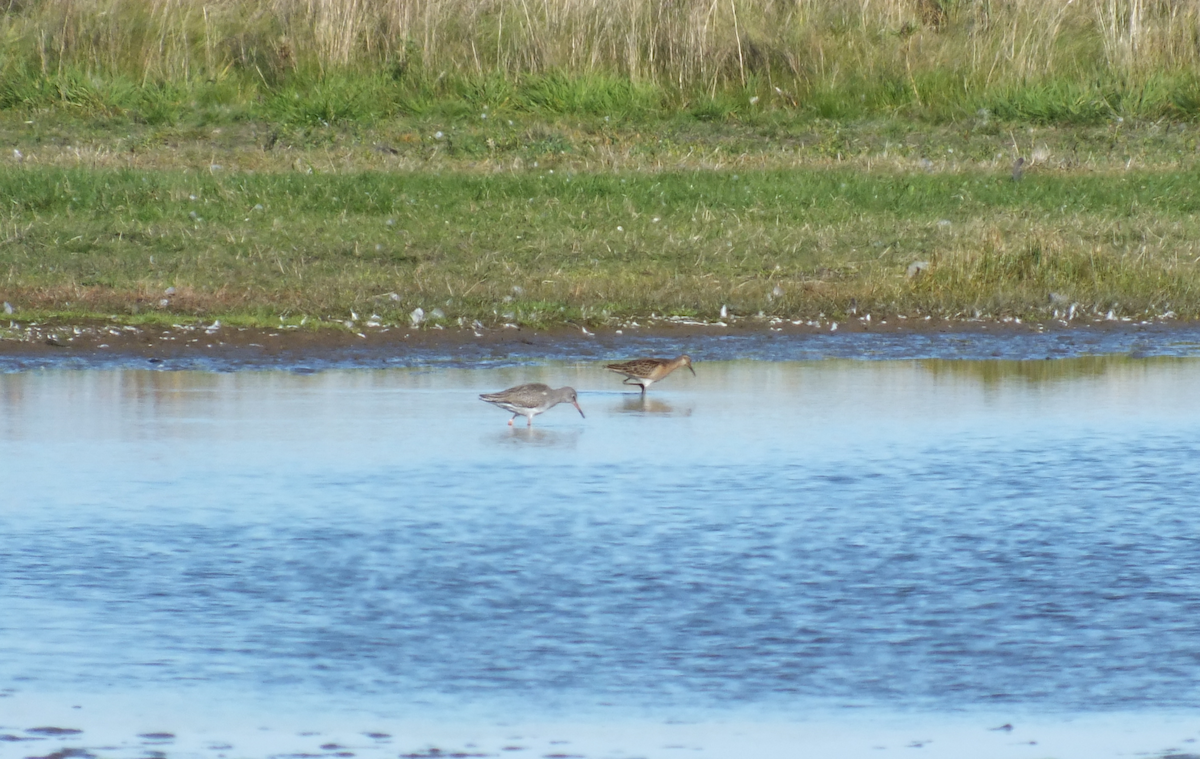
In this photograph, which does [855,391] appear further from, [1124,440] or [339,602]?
[339,602]

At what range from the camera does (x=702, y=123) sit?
18781mm

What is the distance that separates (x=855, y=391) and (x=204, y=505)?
409 cm

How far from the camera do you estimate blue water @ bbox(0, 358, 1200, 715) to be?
5656 mm

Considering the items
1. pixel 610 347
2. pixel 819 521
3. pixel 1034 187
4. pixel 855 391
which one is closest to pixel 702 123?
pixel 1034 187

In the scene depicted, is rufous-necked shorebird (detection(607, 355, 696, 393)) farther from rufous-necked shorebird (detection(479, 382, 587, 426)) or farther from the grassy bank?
the grassy bank

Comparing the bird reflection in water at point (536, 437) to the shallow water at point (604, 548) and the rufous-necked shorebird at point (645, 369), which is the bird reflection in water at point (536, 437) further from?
the rufous-necked shorebird at point (645, 369)

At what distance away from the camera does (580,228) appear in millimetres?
14508


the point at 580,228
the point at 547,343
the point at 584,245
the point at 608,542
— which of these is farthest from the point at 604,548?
the point at 580,228

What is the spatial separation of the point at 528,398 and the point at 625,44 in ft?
35.7

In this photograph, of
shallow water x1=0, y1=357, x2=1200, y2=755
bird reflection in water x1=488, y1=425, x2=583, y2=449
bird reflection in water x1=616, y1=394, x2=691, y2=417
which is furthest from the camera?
bird reflection in water x1=616, y1=394, x2=691, y2=417

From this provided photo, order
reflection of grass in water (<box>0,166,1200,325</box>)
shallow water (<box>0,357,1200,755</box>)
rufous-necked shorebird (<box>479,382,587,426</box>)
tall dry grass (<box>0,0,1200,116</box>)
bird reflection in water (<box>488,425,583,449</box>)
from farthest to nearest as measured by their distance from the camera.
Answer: tall dry grass (<box>0,0,1200,116</box>) < reflection of grass in water (<box>0,166,1200,325</box>) < rufous-necked shorebird (<box>479,382,587,426</box>) < bird reflection in water (<box>488,425,583,449</box>) < shallow water (<box>0,357,1200,755</box>)

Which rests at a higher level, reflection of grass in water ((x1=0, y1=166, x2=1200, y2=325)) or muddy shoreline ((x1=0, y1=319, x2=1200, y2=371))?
reflection of grass in water ((x1=0, y1=166, x2=1200, y2=325))

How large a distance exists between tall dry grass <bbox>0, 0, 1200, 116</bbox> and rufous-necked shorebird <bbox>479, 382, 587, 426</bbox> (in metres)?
10.2

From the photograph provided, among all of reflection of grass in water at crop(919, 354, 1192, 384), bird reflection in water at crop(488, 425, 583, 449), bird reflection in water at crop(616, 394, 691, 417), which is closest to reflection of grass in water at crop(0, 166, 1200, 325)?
reflection of grass in water at crop(919, 354, 1192, 384)
